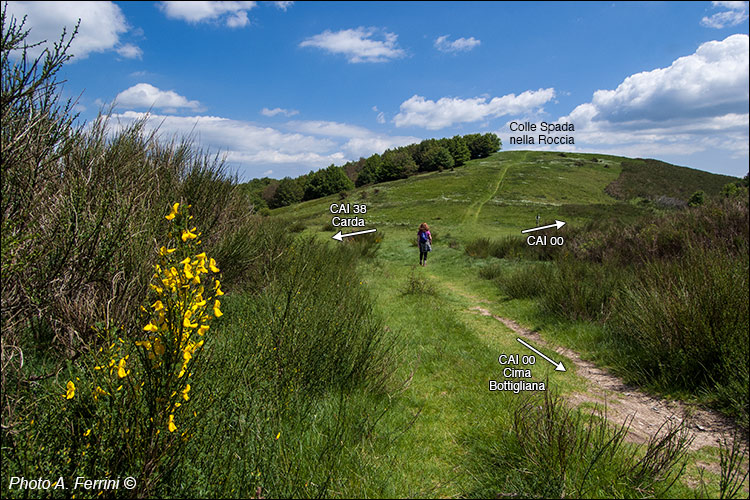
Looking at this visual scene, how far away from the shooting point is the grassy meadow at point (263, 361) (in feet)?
6.83

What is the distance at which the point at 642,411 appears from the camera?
4105 millimetres

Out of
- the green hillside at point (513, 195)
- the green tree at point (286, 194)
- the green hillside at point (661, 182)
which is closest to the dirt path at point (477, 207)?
the green hillside at point (513, 195)

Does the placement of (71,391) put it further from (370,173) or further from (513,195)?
(370,173)

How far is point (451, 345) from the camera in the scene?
5820mm

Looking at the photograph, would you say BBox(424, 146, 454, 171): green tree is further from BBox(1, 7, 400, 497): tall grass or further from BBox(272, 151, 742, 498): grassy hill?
BBox(1, 7, 400, 497): tall grass

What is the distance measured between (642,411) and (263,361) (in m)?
3.95

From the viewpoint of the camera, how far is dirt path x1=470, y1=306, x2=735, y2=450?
3.53 meters

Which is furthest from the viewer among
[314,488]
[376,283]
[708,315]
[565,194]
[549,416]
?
[565,194]

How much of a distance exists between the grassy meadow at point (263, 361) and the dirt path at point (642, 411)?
0.50 feet

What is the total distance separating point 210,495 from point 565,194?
39.3 metres

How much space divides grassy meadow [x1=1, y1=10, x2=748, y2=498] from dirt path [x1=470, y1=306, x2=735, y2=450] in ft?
0.50

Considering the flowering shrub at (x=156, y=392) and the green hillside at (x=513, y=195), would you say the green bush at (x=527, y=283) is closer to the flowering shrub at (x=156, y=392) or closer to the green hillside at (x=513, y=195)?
the flowering shrub at (x=156, y=392)

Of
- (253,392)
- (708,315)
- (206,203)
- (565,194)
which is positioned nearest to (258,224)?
→ (206,203)

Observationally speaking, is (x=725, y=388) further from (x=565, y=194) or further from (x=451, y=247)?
(x=565, y=194)
